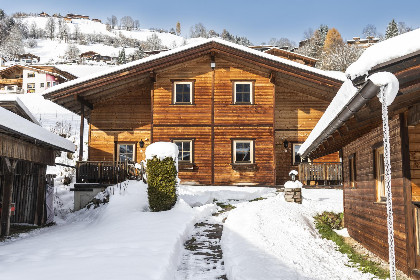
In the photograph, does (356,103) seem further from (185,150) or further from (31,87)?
(31,87)

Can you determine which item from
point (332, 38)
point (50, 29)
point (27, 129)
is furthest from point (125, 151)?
point (50, 29)

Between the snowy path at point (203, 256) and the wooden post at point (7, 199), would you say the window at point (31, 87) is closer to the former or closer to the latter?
the wooden post at point (7, 199)

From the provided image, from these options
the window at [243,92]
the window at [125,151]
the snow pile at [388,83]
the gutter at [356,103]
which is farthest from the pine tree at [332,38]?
the snow pile at [388,83]

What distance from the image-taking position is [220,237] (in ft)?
30.1

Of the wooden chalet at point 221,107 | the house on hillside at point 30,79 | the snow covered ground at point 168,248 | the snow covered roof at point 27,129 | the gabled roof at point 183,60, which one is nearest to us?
the snow covered ground at point 168,248

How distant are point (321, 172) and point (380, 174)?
10.7 metres

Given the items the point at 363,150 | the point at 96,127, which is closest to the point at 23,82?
the point at 96,127

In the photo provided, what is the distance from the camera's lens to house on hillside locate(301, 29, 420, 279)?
4688 mm

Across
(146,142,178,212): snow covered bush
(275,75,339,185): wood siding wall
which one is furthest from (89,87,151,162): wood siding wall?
(146,142,178,212): snow covered bush

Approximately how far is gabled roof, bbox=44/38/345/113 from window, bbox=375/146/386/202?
1045 cm

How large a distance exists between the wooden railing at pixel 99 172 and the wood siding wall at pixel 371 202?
9497mm

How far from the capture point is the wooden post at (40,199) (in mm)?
15820

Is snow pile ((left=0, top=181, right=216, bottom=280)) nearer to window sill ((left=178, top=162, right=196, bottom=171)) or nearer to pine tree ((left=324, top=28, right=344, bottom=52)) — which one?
window sill ((left=178, top=162, right=196, bottom=171))

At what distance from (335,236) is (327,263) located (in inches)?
123
